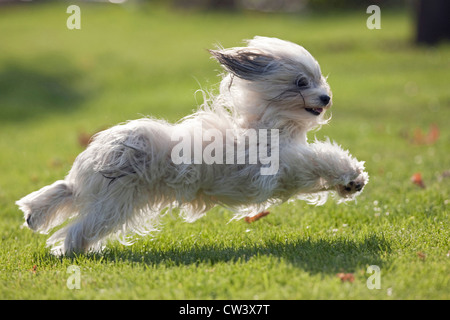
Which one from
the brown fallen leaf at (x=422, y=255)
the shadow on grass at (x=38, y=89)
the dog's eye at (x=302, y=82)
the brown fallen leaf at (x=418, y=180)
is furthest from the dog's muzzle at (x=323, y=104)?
the shadow on grass at (x=38, y=89)

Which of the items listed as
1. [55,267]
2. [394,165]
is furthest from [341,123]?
[55,267]

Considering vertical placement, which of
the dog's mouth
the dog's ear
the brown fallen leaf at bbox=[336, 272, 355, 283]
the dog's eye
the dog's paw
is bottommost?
the brown fallen leaf at bbox=[336, 272, 355, 283]

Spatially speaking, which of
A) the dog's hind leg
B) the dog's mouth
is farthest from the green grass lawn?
the dog's mouth

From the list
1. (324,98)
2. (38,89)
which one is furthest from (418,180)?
(38,89)

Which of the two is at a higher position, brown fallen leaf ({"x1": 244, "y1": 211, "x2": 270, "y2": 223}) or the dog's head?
the dog's head

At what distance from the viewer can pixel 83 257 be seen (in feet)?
15.6

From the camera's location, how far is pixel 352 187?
496cm

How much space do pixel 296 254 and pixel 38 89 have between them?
14839 mm

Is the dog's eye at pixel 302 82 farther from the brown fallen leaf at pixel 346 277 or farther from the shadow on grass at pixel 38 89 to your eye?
the shadow on grass at pixel 38 89

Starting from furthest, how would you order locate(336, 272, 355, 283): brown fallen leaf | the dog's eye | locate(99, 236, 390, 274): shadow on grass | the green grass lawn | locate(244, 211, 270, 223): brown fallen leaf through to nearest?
1. locate(244, 211, 270, 223): brown fallen leaf
2. the dog's eye
3. locate(99, 236, 390, 274): shadow on grass
4. the green grass lawn
5. locate(336, 272, 355, 283): brown fallen leaf

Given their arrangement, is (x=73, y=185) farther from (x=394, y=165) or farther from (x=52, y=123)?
(x=52, y=123)

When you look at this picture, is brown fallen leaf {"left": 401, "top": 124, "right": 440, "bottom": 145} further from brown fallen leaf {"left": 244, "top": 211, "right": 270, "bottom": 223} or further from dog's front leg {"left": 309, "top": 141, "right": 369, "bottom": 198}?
dog's front leg {"left": 309, "top": 141, "right": 369, "bottom": 198}

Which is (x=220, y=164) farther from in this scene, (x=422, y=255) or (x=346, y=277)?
(x=422, y=255)

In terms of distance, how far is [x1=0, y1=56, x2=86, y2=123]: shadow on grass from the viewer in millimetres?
15781
